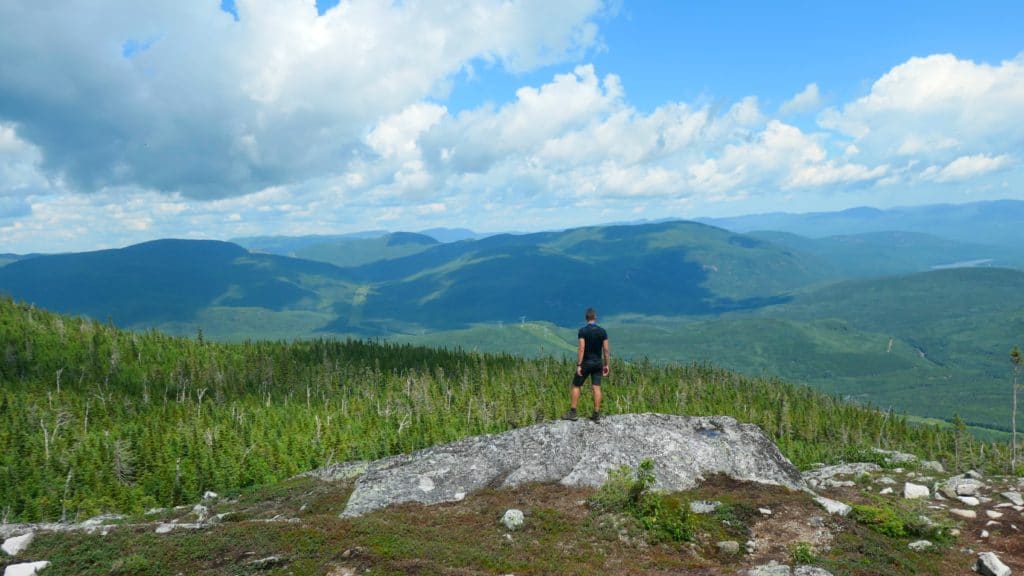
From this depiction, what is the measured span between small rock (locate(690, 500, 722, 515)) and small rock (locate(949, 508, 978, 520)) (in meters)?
10.2

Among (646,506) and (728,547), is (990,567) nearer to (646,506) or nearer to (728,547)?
(728,547)

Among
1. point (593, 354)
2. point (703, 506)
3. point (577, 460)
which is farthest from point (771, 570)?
point (593, 354)

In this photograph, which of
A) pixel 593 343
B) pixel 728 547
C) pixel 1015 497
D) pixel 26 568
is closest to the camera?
pixel 26 568

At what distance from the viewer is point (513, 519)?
1864 cm

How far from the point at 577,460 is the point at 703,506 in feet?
21.7

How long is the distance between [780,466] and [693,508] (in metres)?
9.84

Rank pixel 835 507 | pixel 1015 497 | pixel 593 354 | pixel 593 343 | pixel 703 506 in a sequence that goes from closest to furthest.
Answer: pixel 835 507 < pixel 703 506 < pixel 1015 497 < pixel 593 343 < pixel 593 354

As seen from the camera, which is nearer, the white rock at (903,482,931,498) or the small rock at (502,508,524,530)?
the small rock at (502,508,524,530)

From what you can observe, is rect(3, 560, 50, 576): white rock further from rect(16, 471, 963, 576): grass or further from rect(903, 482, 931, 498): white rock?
rect(903, 482, 931, 498): white rock

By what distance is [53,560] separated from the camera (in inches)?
608

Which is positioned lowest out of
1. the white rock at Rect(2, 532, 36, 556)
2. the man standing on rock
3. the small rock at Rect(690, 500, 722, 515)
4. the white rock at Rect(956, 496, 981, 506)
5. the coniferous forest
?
the coniferous forest

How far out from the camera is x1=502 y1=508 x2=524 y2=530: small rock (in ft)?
60.4

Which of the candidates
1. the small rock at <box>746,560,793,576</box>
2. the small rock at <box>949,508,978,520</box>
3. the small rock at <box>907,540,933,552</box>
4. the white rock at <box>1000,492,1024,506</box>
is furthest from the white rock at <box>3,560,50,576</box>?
the white rock at <box>1000,492,1024,506</box>

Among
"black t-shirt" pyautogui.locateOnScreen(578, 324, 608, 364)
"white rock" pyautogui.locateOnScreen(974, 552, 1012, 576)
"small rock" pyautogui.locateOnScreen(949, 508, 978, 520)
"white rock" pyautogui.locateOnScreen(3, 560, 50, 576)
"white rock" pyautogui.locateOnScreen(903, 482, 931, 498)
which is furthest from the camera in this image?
"black t-shirt" pyautogui.locateOnScreen(578, 324, 608, 364)
